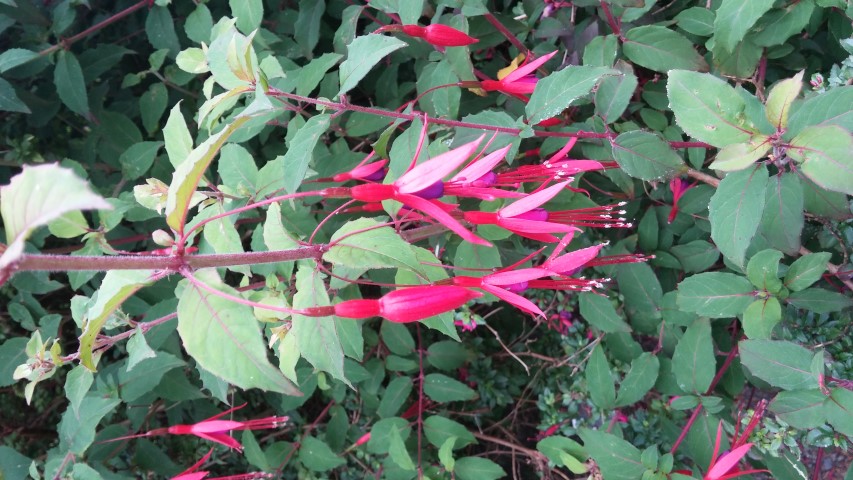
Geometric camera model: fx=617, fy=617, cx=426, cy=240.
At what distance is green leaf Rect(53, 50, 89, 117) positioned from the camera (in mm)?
1175

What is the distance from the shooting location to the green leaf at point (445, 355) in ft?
4.43

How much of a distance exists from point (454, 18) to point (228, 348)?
659 millimetres

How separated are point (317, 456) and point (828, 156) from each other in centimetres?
104

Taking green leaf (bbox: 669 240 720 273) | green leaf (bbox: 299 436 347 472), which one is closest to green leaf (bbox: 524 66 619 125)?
green leaf (bbox: 669 240 720 273)

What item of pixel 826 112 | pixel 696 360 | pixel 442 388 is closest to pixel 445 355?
pixel 442 388

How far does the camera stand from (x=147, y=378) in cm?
112

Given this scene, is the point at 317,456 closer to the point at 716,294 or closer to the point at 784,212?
the point at 716,294

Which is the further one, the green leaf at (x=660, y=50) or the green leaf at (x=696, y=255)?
the green leaf at (x=696, y=255)

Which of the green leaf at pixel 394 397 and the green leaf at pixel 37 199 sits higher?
the green leaf at pixel 37 199

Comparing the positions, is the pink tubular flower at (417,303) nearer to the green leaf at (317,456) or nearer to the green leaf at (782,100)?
the green leaf at (782,100)

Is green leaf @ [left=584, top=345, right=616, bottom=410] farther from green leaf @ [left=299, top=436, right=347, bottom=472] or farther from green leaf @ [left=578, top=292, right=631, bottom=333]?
green leaf @ [left=299, top=436, right=347, bottom=472]

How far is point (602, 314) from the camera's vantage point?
1081mm

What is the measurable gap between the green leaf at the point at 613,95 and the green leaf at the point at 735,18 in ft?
0.43

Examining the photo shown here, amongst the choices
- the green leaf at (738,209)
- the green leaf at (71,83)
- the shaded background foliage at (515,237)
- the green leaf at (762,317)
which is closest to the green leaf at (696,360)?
the shaded background foliage at (515,237)
